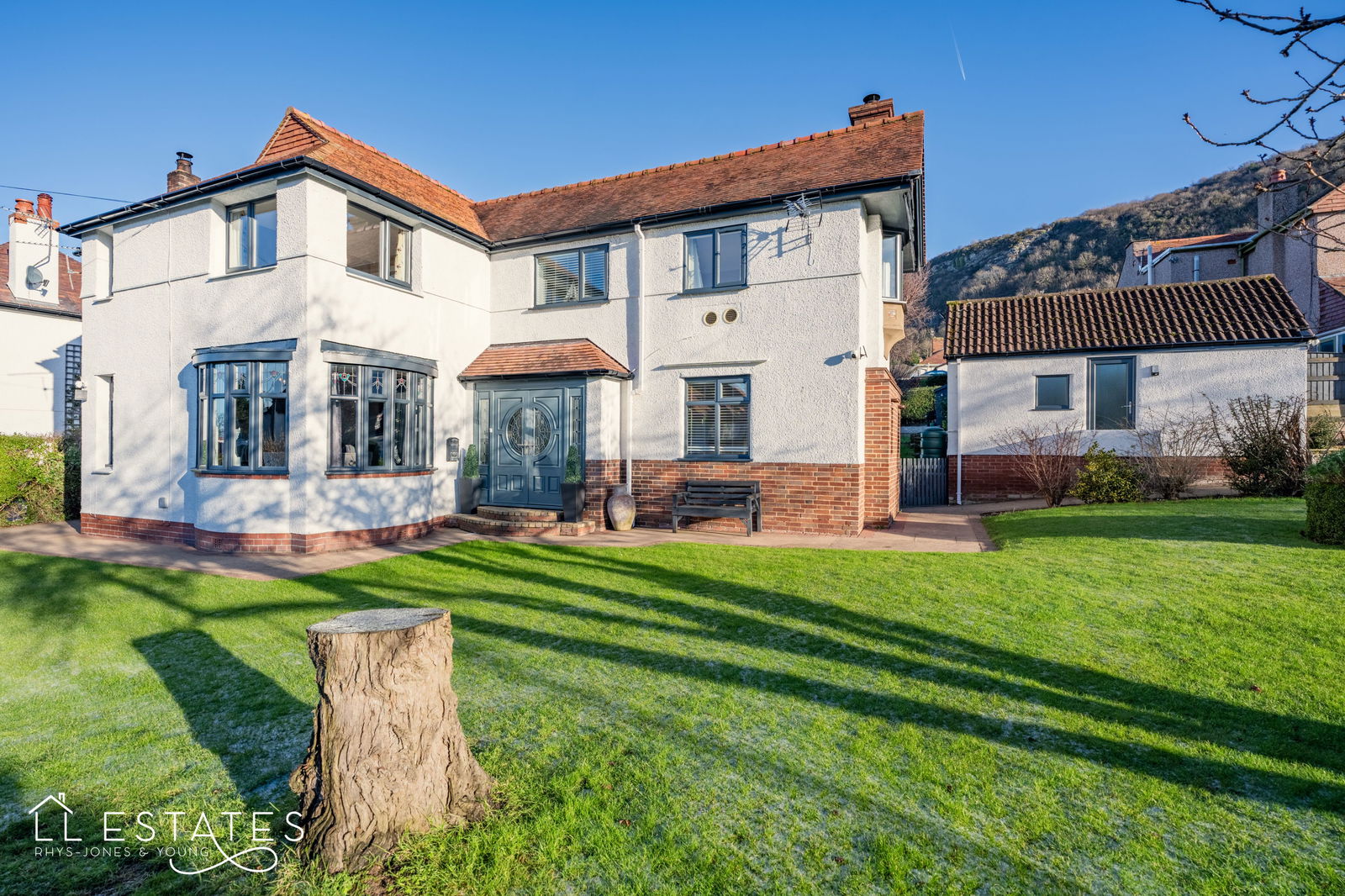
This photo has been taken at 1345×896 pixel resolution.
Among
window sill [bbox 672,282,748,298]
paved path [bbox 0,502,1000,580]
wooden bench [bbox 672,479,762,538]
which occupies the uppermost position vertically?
window sill [bbox 672,282,748,298]

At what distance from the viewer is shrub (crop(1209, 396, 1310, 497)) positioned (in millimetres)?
12461

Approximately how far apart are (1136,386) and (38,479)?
24287 mm

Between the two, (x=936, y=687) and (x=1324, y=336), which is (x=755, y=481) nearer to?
(x=936, y=687)

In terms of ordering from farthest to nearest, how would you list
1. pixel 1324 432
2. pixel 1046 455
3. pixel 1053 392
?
1. pixel 1053 392
2. pixel 1046 455
3. pixel 1324 432

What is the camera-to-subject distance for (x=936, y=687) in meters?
4.32

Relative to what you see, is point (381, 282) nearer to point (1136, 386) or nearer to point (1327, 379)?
point (1136, 386)

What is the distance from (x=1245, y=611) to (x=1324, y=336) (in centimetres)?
2137

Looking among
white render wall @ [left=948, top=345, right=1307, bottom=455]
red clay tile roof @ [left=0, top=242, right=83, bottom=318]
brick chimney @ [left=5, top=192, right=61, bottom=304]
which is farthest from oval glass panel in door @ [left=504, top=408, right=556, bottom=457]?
brick chimney @ [left=5, top=192, right=61, bottom=304]

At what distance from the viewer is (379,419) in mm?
10922

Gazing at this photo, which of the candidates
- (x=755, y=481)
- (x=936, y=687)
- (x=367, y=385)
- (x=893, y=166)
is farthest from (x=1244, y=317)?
(x=367, y=385)

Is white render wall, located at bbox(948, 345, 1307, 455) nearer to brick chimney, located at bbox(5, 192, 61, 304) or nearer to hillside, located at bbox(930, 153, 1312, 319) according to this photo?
brick chimney, located at bbox(5, 192, 61, 304)

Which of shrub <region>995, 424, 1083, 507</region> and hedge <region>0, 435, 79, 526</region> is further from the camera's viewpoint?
shrub <region>995, 424, 1083, 507</region>

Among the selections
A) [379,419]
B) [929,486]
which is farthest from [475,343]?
[929,486]

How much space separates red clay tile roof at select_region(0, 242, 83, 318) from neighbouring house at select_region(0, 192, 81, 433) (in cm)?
3
